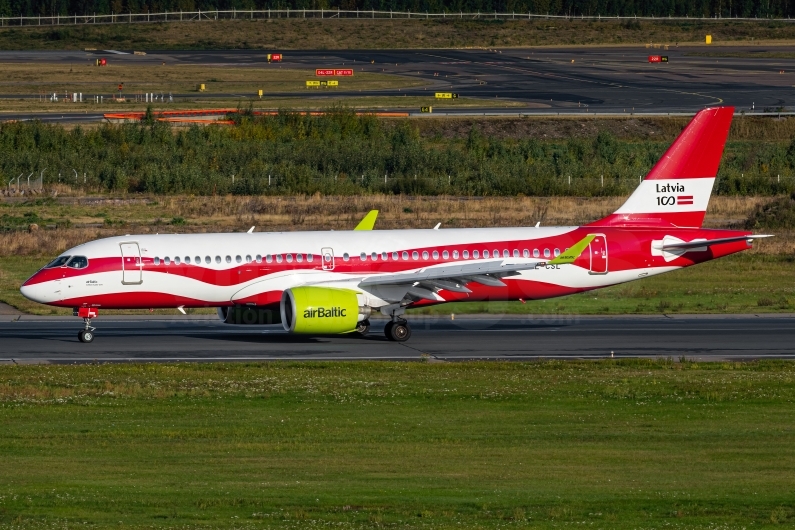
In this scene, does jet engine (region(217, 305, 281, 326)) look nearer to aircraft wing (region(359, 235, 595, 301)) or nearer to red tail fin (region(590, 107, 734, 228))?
aircraft wing (region(359, 235, 595, 301))

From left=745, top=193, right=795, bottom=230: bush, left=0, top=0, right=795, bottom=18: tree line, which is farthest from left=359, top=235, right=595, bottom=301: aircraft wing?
left=0, top=0, right=795, bottom=18: tree line

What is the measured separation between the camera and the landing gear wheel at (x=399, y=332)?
3747 centimetres

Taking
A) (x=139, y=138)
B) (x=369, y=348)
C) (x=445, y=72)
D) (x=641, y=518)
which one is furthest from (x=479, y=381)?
(x=445, y=72)

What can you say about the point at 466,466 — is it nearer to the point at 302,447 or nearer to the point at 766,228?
the point at 302,447

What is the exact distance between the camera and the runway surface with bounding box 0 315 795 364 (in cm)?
3472

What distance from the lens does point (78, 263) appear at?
36375 mm

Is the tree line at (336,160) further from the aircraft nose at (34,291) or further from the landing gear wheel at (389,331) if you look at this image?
the aircraft nose at (34,291)

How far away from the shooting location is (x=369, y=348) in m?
36.3

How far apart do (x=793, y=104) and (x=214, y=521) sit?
101 metres

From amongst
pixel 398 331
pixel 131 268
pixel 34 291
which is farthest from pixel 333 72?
pixel 34 291

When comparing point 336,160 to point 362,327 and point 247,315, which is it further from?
point 247,315

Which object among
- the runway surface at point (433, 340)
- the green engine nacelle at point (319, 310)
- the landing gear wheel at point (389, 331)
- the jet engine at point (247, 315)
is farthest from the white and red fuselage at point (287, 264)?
the runway surface at point (433, 340)

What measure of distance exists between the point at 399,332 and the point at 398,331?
1.7 inches

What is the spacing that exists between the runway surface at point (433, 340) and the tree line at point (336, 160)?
34.0 metres
